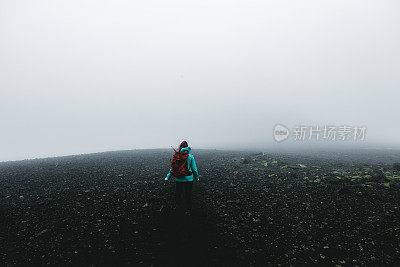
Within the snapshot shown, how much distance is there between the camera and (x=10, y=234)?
22.3 feet

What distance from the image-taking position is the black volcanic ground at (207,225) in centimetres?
556

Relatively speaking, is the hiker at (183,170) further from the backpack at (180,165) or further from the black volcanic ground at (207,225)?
the black volcanic ground at (207,225)

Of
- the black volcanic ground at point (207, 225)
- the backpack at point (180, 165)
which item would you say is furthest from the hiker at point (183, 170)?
the black volcanic ground at point (207, 225)

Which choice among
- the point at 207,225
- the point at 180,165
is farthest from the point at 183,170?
the point at 207,225

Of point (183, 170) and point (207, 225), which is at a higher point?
point (183, 170)

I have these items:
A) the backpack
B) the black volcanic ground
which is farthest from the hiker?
the black volcanic ground

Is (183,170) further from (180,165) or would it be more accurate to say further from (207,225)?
(207,225)

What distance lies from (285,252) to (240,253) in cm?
151

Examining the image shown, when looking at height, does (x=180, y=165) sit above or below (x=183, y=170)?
above

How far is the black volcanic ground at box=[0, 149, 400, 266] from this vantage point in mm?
5562

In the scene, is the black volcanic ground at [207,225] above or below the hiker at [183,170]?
below

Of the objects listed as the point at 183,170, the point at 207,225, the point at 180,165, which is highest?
the point at 180,165

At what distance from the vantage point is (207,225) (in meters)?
7.47

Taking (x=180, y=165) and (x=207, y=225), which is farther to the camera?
(x=180, y=165)
